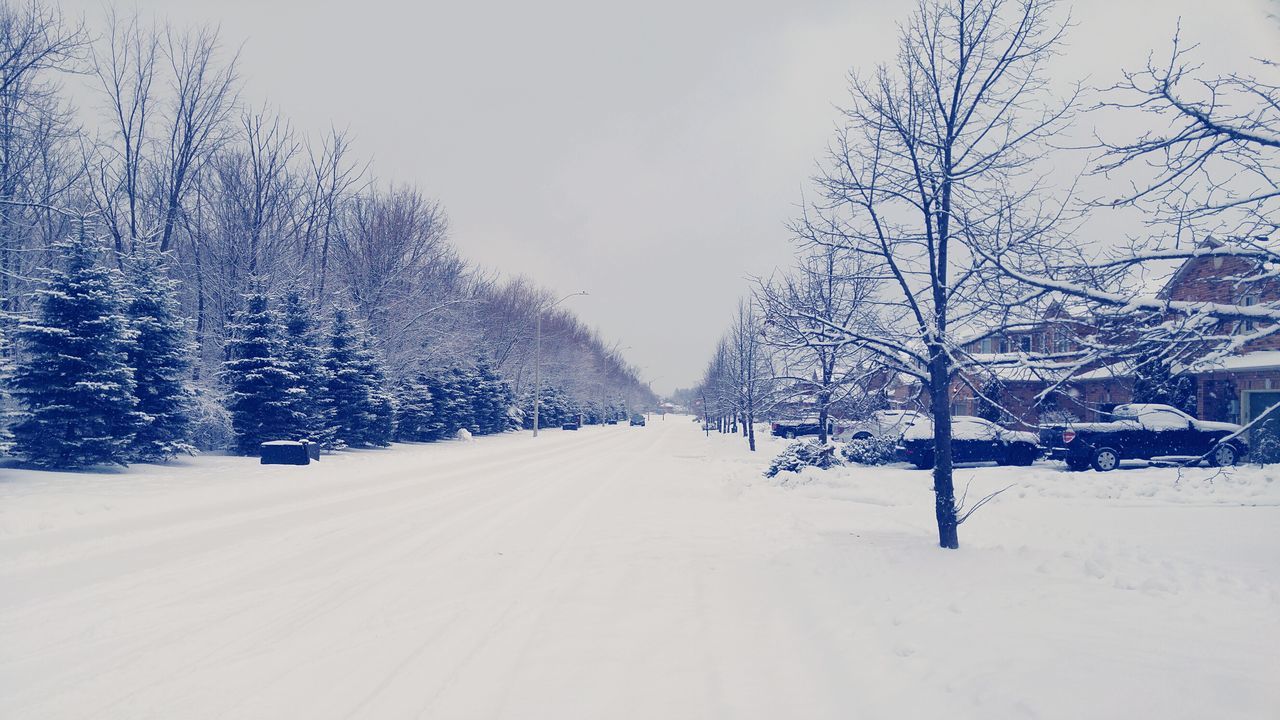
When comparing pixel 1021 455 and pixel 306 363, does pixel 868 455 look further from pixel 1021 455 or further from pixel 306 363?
pixel 306 363

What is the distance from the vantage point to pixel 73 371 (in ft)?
51.0

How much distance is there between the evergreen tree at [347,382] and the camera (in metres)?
27.1

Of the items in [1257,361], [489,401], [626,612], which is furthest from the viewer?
[489,401]

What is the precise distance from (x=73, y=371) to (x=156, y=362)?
7.39ft

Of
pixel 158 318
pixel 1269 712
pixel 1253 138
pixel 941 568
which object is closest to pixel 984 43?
pixel 1253 138

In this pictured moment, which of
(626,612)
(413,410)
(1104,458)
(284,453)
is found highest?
(413,410)

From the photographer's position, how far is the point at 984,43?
27.0ft

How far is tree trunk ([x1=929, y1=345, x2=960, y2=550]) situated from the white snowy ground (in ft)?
1.15

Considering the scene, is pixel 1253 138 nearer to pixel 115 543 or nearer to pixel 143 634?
pixel 143 634

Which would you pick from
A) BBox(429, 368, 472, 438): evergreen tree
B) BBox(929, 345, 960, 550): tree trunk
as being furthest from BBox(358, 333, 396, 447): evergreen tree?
BBox(929, 345, 960, 550): tree trunk

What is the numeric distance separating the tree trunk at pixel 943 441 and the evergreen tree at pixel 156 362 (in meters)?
18.2

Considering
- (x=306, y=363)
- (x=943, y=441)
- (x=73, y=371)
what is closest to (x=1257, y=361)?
(x=943, y=441)

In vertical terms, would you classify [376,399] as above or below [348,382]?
below

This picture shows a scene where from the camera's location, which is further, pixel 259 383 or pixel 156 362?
pixel 259 383
